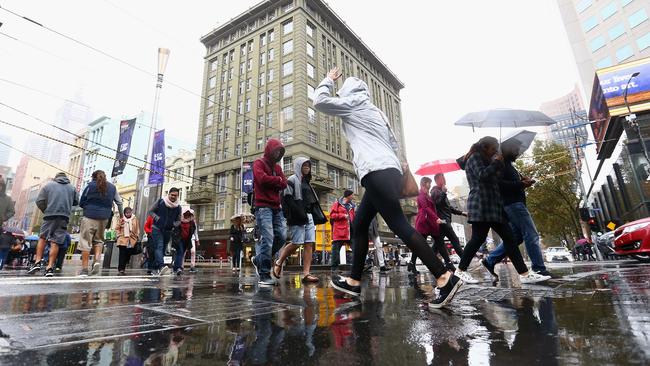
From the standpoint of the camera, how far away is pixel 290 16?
36.5 meters

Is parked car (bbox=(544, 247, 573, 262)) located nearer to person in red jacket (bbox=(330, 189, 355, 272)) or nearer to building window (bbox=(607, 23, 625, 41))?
person in red jacket (bbox=(330, 189, 355, 272))

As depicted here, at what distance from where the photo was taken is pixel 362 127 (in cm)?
308

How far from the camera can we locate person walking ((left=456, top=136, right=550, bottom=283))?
152 inches

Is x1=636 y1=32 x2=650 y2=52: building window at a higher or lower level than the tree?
higher

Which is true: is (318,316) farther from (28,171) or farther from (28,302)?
(28,171)

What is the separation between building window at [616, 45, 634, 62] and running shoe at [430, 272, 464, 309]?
45.9 meters

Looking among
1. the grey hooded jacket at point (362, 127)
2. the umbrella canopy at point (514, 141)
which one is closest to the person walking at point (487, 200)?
the umbrella canopy at point (514, 141)

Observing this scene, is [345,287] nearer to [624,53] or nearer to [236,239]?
[236,239]

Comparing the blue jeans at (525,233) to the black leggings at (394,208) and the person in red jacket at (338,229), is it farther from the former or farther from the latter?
the person in red jacket at (338,229)

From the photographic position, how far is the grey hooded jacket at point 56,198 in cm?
595

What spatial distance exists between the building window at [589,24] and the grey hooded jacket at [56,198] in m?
51.8

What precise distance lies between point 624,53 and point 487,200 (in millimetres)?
44687

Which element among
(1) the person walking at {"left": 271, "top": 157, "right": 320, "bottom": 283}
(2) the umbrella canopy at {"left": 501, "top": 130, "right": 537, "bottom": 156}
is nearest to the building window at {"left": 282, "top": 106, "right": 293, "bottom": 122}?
(1) the person walking at {"left": 271, "top": 157, "right": 320, "bottom": 283}

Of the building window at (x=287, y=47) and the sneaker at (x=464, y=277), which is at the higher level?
the building window at (x=287, y=47)
